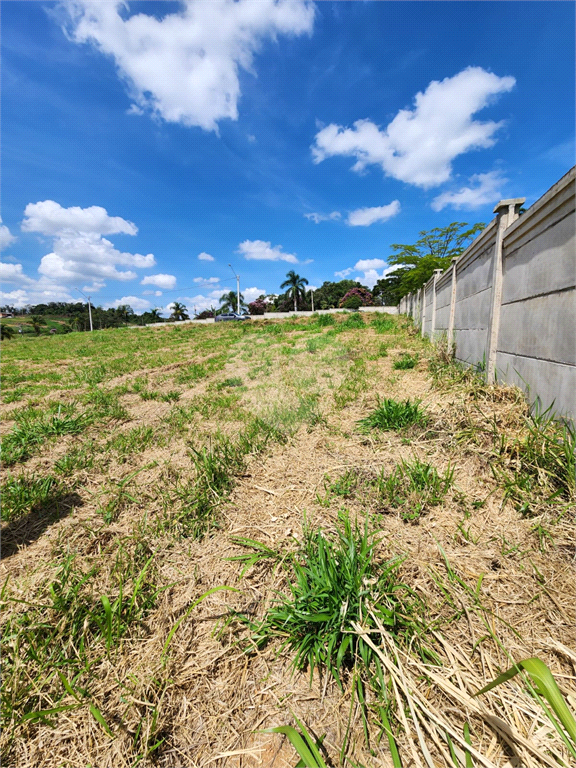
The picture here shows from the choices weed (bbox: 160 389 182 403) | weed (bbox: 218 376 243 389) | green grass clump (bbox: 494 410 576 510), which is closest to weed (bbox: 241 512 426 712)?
green grass clump (bbox: 494 410 576 510)

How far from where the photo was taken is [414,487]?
6.45ft

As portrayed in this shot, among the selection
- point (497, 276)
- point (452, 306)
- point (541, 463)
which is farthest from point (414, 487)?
point (452, 306)

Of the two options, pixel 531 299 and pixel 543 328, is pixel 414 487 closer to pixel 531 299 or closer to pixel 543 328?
pixel 543 328

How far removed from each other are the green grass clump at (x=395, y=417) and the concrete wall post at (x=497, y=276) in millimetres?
1025

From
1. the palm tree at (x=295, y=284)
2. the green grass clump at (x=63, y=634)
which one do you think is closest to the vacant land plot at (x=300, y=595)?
the green grass clump at (x=63, y=634)

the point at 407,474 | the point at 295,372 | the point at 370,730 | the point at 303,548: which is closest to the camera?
the point at 370,730

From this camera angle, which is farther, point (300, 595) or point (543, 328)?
point (543, 328)

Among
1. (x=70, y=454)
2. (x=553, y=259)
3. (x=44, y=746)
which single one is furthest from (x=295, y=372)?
(x=44, y=746)

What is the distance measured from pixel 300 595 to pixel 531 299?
2.73 metres

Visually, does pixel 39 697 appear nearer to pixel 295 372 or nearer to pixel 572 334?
pixel 572 334

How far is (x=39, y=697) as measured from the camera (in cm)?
111

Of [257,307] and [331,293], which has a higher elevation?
[331,293]

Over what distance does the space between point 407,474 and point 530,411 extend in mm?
1264

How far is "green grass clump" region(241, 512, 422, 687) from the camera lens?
45.5 inches
